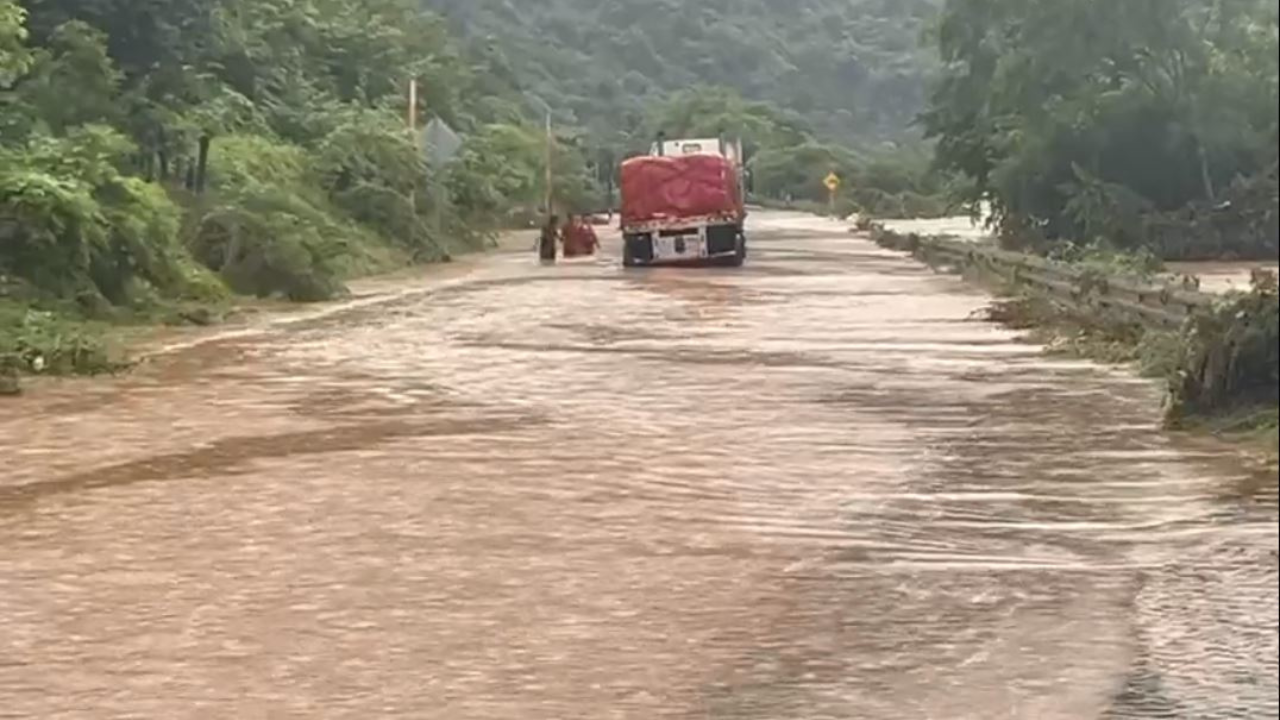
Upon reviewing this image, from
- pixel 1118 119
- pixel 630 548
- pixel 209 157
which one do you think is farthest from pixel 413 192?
pixel 630 548

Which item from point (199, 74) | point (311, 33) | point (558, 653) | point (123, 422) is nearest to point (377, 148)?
point (311, 33)

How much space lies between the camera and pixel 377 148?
48.9m

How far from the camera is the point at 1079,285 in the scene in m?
22.4

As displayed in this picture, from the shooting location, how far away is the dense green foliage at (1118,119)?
2.51m

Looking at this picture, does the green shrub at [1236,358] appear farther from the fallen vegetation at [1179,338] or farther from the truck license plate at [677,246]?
the truck license plate at [677,246]

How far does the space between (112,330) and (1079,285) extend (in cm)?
1154

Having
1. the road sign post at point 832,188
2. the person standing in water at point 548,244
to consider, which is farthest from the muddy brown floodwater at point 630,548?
the road sign post at point 832,188

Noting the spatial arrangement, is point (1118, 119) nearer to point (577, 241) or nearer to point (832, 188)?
point (577, 241)

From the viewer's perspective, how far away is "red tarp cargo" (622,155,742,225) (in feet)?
139

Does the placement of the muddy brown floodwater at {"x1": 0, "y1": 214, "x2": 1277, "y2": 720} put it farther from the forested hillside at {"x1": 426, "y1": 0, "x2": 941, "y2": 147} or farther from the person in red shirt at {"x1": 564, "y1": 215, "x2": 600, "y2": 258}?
the person in red shirt at {"x1": 564, "y1": 215, "x2": 600, "y2": 258}

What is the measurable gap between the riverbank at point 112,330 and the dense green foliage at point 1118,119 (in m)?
9.06

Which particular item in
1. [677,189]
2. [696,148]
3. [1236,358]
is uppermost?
[696,148]

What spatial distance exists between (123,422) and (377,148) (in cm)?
3429

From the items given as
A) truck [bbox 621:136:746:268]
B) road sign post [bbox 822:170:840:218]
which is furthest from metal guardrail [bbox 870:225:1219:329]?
road sign post [bbox 822:170:840:218]
